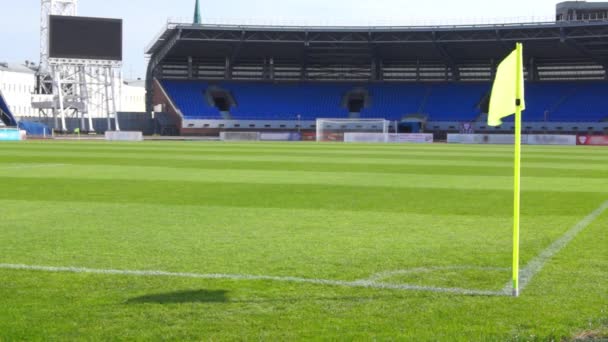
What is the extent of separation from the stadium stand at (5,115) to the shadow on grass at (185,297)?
222 ft

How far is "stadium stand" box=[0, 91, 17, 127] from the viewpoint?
68250 mm

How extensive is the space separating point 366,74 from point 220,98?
1532cm

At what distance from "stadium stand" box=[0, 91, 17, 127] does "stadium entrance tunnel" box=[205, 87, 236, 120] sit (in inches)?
731

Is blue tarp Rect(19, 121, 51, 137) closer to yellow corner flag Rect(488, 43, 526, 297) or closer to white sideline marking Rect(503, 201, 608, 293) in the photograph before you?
white sideline marking Rect(503, 201, 608, 293)

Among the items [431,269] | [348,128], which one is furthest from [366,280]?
[348,128]

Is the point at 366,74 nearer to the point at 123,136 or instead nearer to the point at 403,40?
the point at 403,40

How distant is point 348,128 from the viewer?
65.1 meters

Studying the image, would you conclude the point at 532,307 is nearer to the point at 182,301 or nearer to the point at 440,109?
the point at 182,301

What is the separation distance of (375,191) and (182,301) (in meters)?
10.4

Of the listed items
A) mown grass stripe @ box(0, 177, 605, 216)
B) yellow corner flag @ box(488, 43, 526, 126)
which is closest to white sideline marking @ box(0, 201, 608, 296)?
yellow corner flag @ box(488, 43, 526, 126)

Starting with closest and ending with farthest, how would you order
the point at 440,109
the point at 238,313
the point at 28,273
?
the point at 238,313, the point at 28,273, the point at 440,109

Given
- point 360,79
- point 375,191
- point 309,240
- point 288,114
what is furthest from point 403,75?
point 309,240

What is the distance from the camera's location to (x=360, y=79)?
76.4 m

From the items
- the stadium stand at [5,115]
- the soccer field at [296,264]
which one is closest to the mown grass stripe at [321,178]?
the soccer field at [296,264]
